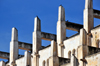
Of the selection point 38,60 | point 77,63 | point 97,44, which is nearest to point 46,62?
point 38,60

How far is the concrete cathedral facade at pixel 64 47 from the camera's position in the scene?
66875 millimetres

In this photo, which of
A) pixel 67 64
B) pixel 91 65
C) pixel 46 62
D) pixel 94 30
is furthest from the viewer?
pixel 46 62

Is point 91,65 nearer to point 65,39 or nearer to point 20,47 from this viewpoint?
point 65,39

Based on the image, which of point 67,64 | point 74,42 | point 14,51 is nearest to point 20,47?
point 14,51

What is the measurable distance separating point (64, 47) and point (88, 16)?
638cm

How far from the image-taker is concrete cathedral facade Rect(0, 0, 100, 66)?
66.9m

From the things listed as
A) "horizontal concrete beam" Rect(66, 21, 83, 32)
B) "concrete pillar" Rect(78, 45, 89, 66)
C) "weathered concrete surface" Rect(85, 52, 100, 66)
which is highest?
"horizontal concrete beam" Rect(66, 21, 83, 32)

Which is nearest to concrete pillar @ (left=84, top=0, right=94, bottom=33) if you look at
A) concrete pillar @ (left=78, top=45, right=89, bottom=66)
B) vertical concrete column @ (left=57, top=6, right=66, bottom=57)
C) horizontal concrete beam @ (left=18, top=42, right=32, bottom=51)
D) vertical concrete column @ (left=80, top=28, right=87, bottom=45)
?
vertical concrete column @ (left=80, top=28, right=87, bottom=45)

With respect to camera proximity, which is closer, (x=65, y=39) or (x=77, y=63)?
(x=77, y=63)

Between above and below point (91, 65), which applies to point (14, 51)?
above

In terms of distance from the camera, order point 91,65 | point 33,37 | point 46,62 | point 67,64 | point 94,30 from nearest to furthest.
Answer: point 91,65, point 67,64, point 94,30, point 46,62, point 33,37

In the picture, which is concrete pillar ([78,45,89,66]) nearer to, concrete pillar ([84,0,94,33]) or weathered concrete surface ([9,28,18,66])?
concrete pillar ([84,0,94,33])

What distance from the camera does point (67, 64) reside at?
6862 cm

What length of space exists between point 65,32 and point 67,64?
465 inches
